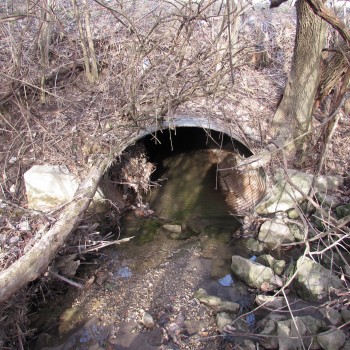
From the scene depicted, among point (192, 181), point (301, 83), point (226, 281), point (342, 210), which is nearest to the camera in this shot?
point (226, 281)

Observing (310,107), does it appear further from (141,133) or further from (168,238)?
(168,238)

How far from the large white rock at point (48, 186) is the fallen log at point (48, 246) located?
1.56 feet

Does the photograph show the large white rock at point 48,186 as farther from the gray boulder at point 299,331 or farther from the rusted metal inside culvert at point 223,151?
the gray boulder at point 299,331

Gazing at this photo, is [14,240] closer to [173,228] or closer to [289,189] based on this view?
[173,228]

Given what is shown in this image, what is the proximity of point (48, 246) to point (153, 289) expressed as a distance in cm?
158

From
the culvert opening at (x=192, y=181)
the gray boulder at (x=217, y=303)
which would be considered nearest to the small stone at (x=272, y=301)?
the gray boulder at (x=217, y=303)

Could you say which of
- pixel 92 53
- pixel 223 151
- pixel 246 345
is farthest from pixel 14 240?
pixel 223 151

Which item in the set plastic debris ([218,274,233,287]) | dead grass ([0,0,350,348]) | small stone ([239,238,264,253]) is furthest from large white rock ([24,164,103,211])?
small stone ([239,238,264,253])

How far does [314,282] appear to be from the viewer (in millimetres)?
4316

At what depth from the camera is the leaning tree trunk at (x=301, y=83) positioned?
5496 mm

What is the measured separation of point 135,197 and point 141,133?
151 cm

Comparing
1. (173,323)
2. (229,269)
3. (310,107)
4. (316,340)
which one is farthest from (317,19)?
(173,323)

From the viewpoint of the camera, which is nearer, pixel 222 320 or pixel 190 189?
pixel 222 320

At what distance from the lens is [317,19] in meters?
5.38
